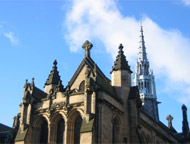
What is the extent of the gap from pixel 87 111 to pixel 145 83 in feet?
144

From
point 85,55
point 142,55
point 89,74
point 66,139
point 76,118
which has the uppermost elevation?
point 142,55

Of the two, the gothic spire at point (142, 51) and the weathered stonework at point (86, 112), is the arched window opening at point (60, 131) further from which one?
the gothic spire at point (142, 51)

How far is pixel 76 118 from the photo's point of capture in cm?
2719

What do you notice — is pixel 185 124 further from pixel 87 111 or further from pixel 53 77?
pixel 87 111

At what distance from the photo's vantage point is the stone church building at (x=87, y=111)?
84.1 feet

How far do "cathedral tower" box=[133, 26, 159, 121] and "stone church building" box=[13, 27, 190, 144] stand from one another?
A: 3275 cm

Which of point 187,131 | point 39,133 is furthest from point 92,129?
point 187,131

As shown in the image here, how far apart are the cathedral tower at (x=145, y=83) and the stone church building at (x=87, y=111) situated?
32746mm

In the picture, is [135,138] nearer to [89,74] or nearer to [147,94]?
[89,74]

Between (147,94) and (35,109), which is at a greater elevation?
(147,94)

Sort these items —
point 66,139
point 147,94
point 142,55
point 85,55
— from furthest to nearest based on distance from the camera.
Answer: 1. point 142,55
2. point 147,94
3. point 85,55
4. point 66,139

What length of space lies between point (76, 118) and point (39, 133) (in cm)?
388

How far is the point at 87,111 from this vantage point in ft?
83.9

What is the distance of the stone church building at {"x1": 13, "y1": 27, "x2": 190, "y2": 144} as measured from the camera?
25.6m
